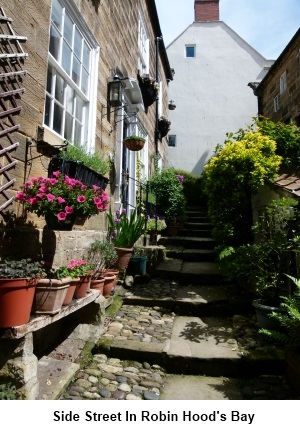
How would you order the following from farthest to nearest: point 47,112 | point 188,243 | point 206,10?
1. point 206,10
2. point 188,243
3. point 47,112

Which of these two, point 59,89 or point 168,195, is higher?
point 59,89

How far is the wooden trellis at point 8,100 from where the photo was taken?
8.16 feet

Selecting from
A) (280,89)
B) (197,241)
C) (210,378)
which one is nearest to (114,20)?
(197,241)

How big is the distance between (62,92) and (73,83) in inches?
10.9

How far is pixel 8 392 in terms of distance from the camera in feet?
6.31

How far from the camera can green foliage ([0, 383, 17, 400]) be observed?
1.90 meters

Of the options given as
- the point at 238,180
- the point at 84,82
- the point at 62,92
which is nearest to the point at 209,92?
the point at 238,180

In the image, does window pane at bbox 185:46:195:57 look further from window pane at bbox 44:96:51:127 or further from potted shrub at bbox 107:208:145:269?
window pane at bbox 44:96:51:127

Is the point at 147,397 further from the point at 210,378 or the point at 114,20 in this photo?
the point at 114,20

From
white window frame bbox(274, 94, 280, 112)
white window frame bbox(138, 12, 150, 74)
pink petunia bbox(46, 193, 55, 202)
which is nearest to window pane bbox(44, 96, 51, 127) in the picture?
pink petunia bbox(46, 193, 55, 202)

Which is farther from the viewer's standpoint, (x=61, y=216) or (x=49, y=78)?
(x=49, y=78)

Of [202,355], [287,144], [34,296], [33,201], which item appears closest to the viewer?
[34,296]

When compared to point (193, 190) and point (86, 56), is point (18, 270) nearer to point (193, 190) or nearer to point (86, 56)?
point (86, 56)

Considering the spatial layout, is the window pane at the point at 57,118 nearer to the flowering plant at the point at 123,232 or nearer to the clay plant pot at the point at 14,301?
the flowering plant at the point at 123,232
